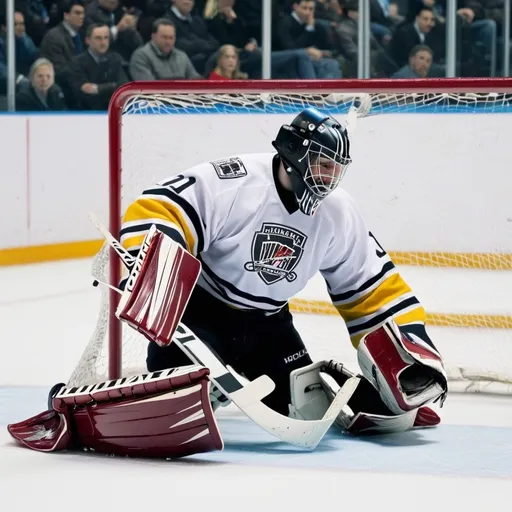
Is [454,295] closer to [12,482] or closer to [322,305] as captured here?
[322,305]

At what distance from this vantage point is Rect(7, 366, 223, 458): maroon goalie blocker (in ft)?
8.60

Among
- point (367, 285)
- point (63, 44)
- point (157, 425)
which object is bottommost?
point (157, 425)

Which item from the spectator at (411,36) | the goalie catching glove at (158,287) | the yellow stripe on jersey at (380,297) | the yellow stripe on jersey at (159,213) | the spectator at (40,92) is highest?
the spectator at (411,36)

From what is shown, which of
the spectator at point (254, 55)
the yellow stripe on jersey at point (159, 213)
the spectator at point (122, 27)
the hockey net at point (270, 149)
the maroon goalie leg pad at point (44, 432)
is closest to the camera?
the maroon goalie leg pad at point (44, 432)

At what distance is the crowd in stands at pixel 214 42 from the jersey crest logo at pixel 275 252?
10.7 feet

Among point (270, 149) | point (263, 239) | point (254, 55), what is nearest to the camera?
point (263, 239)

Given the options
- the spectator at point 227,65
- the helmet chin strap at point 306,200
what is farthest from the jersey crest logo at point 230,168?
the spectator at point 227,65

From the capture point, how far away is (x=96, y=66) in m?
6.43

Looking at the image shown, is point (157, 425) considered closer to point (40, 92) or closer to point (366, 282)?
point (366, 282)

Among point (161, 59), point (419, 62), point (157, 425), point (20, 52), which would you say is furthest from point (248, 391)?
point (161, 59)

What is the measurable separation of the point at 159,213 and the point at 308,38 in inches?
142

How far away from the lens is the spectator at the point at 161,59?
21.0ft

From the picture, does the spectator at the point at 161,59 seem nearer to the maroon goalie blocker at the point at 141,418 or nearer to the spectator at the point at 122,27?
the spectator at the point at 122,27

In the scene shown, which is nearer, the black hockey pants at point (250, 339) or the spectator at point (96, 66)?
the black hockey pants at point (250, 339)
